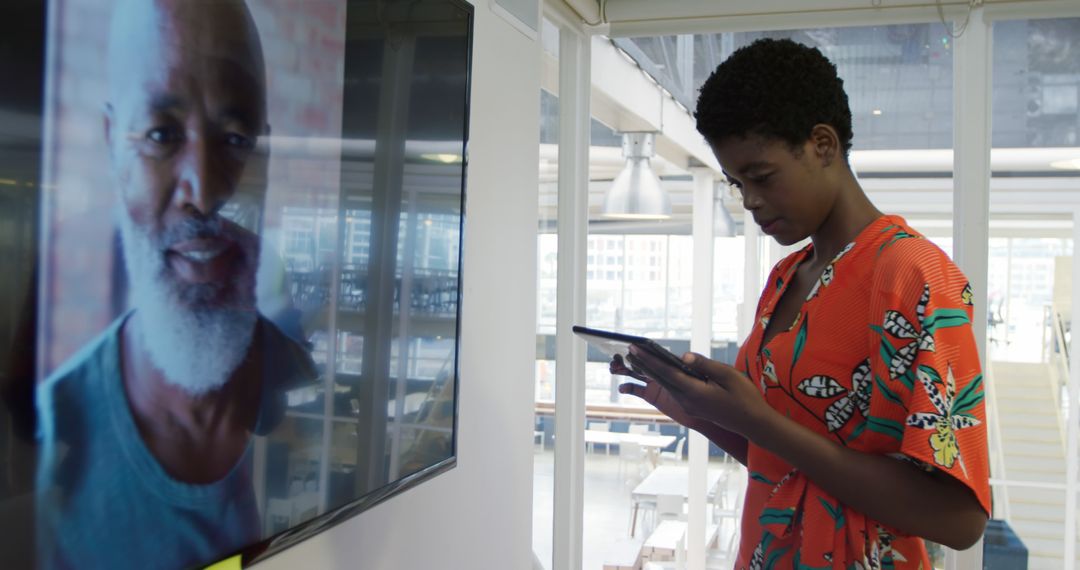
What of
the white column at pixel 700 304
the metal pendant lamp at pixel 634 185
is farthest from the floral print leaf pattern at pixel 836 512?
the white column at pixel 700 304

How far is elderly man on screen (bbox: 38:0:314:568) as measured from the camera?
895mm

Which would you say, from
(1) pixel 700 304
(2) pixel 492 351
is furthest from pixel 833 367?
(1) pixel 700 304

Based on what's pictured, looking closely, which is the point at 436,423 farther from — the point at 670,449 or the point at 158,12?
the point at 670,449

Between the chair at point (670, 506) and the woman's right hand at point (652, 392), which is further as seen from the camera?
the chair at point (670, 506)

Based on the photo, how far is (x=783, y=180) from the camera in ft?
4.49

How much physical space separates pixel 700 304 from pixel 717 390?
4.06m

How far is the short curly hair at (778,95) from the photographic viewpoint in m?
1.34

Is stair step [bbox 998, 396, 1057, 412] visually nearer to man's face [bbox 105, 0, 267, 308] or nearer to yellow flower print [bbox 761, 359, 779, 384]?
yellow flower print [bbox 761, 359, 779, 384]

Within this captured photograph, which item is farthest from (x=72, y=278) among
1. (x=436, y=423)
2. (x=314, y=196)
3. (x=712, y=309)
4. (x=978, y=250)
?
(x=712, y=309)

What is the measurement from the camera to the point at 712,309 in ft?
17.6

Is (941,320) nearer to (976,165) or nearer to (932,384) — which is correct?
(932,384)

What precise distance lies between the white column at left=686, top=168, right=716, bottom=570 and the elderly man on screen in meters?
4.07

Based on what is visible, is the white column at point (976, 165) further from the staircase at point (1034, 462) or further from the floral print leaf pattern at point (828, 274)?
the floral print leaf pattern at point (828, 274)

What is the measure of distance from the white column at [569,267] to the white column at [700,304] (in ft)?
5.93
